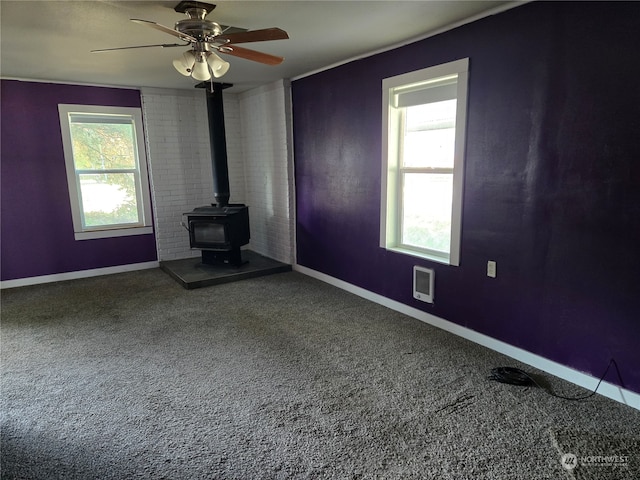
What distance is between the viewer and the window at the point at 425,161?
3.07m

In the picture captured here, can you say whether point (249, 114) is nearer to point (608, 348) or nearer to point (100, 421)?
point (100, 421)

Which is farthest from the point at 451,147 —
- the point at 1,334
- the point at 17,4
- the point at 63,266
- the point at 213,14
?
the point at 63,266

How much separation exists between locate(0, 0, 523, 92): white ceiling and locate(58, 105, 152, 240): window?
0.76 metres

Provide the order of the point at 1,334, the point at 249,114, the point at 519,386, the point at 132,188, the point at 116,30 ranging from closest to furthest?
1. the point at 519,386
2. the point at 116,30
3. the point at 1,334
4. the point at 132,188
5. the point at 249,114

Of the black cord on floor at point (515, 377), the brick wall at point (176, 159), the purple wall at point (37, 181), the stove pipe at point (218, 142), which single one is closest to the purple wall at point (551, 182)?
the black cord on floor at point (515, 377)

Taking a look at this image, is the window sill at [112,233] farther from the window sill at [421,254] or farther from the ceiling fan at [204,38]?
the window sill at [421,254]

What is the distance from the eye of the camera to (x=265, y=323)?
3582 millimetres

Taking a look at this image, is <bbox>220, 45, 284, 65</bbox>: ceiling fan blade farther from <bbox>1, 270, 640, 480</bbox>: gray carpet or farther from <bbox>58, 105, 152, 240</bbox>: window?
<bbox>58, 105, 152, 240</bbox>: window

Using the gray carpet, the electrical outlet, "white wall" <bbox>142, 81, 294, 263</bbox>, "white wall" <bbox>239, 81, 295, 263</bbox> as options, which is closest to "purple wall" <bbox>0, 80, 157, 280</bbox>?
"white wall" <bbox>142, 81, 294, 263</bbox>

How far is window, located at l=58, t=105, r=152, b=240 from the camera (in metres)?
4.86

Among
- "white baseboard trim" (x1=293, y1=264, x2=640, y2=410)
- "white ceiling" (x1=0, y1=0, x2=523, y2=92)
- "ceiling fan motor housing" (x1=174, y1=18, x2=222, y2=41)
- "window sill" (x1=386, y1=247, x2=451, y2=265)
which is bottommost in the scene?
"white baseboard trim" (x1=293, y1=264, x2=640, y2=410)

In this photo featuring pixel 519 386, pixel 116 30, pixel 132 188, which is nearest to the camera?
pixel 519 386

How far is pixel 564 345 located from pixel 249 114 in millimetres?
4696

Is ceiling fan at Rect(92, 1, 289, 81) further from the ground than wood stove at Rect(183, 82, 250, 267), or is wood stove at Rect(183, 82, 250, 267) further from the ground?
ceiling fan at Rect(92, 1, 289, 81)
